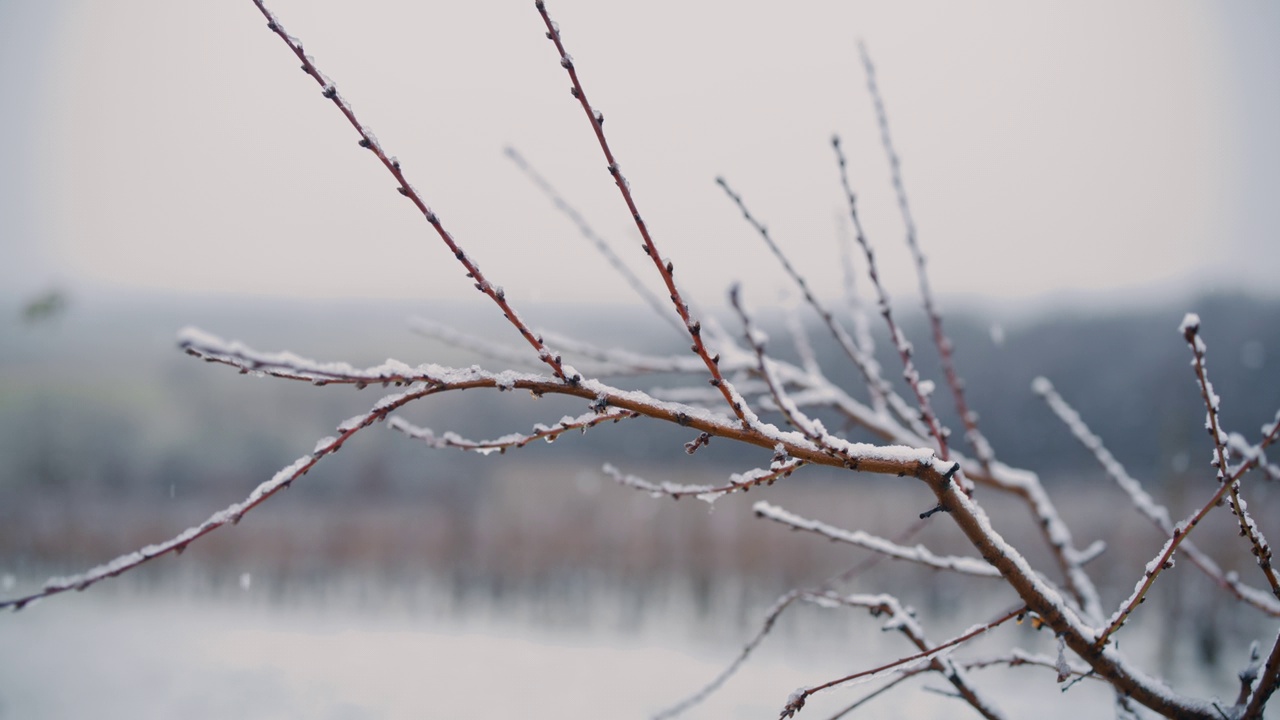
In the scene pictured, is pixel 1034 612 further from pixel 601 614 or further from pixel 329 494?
pixel 329 494

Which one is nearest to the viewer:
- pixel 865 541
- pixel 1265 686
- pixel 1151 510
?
pixel 1265 686

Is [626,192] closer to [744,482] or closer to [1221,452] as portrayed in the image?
[744,482]

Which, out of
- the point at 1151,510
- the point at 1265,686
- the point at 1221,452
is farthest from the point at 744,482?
the point at 1151,510

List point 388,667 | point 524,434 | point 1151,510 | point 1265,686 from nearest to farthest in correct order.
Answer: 1. point 524,434
2. point 1265,686
3. point 1151,510
4. point 388,667

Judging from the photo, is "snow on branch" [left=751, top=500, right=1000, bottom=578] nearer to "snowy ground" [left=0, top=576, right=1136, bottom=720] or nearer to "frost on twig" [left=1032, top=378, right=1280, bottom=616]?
"frost on twig" [left=1032, top=378, right=1280, bottom=616]

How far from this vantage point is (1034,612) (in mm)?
753

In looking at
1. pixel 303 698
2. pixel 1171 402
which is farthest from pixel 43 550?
pixel 1171 402

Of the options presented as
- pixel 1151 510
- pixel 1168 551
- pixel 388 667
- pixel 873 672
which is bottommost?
pixel 388 667

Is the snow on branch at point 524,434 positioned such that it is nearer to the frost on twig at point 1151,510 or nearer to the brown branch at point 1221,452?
the brown branch at point 1221,452

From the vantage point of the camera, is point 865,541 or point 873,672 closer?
point 873,672

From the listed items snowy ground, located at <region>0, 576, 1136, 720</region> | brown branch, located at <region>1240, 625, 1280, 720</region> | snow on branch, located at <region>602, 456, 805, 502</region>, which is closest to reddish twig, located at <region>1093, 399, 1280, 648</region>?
brown branch, located at <region>1240, 625, 1280, 720</region>

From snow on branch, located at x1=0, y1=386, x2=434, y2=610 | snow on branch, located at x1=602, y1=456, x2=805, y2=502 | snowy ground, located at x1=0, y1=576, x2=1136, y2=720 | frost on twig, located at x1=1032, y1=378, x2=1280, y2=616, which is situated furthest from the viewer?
snowy ground, located at x1=0, y1=576, x2=1136, y2=720

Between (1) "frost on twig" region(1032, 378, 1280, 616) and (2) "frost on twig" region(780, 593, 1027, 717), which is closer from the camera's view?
(2) "frost on twig" region(780, 593, 1027, 717)

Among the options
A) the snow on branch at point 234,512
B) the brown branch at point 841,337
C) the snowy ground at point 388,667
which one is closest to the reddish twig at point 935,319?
the brown branch at point 841,337
